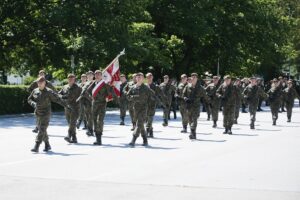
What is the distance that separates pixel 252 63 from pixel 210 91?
33096mm

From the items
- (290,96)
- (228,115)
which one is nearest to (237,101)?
(228,115)

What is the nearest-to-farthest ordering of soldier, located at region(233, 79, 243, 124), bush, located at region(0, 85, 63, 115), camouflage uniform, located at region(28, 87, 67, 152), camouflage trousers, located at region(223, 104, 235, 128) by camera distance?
camouflage uniform, located at region(28, 87, 67, 152), camouflage trousers, located at region(223, 104, 235, 128), soldier, located at region(233, 79, 243, 124), bush, located at region(0, 85, 63, 115)

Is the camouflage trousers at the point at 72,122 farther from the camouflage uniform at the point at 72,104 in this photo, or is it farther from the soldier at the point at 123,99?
the soldier at the point at 123,99

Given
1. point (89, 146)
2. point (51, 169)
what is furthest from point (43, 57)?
point (51, 169)

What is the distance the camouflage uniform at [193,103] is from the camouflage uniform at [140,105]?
89.2 inches

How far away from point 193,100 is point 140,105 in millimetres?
2727

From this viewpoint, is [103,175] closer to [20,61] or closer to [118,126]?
[118,126]

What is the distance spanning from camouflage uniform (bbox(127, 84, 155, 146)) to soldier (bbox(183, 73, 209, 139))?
2.27 meters

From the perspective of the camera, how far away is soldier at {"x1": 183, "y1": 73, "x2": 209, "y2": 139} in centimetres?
1856

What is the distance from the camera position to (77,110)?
58.0 feet

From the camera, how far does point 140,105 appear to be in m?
16.4

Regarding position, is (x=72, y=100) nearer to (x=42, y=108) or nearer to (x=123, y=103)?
(x=42, y=108)

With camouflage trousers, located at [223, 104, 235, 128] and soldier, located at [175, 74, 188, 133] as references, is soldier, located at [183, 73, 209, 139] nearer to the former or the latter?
soldier, located at [175, 74, 188, 133]

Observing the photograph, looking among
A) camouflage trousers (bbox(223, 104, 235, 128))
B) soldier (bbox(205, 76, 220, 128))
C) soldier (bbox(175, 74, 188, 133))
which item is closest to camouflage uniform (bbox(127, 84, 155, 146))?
soldier (bbox(175, 74, 188, 133))
